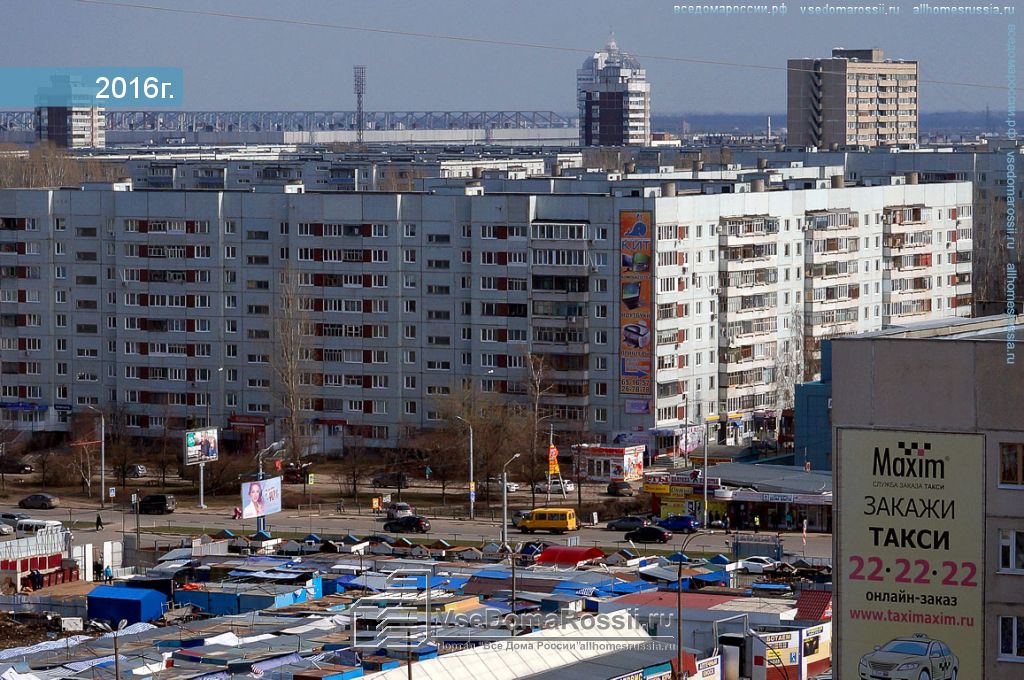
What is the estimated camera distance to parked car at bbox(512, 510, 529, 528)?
25775 millimetres

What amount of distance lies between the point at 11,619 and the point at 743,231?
17.0 metres

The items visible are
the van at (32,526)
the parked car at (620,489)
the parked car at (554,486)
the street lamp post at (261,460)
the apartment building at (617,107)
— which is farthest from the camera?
the apartment building at (617,107)

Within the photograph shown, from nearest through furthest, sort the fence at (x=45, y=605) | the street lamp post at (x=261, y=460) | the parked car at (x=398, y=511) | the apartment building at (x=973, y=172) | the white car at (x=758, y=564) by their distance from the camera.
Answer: the fence at (x=45, y=605), the white car at (x=758, y=564), the street lamp post at (x=261, y=460), the parked car at (x=398, y=511), the apartment building at (x=973, y=172)

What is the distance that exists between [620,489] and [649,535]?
163 inches

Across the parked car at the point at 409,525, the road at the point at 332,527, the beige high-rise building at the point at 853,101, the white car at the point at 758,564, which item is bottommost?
the road at the point at 332,527

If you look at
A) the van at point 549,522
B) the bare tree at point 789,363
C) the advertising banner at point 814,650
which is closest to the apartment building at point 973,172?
the bare tree at point 789,363

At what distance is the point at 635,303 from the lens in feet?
103

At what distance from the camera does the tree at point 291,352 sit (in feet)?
105

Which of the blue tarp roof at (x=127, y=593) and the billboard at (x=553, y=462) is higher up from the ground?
the billboard at (x=553, y=462)

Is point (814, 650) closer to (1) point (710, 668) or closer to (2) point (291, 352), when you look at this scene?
(1) point (710, 668)

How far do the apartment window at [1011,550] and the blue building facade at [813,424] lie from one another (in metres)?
18.6

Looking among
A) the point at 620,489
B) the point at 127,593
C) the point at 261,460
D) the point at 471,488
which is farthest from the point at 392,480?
the point at 127,593

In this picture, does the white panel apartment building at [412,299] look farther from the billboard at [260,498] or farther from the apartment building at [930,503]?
the apartment building at [930,503]

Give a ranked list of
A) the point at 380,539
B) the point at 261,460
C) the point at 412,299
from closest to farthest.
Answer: the point at 380,539
the point at 261,460
the point at 412,299
